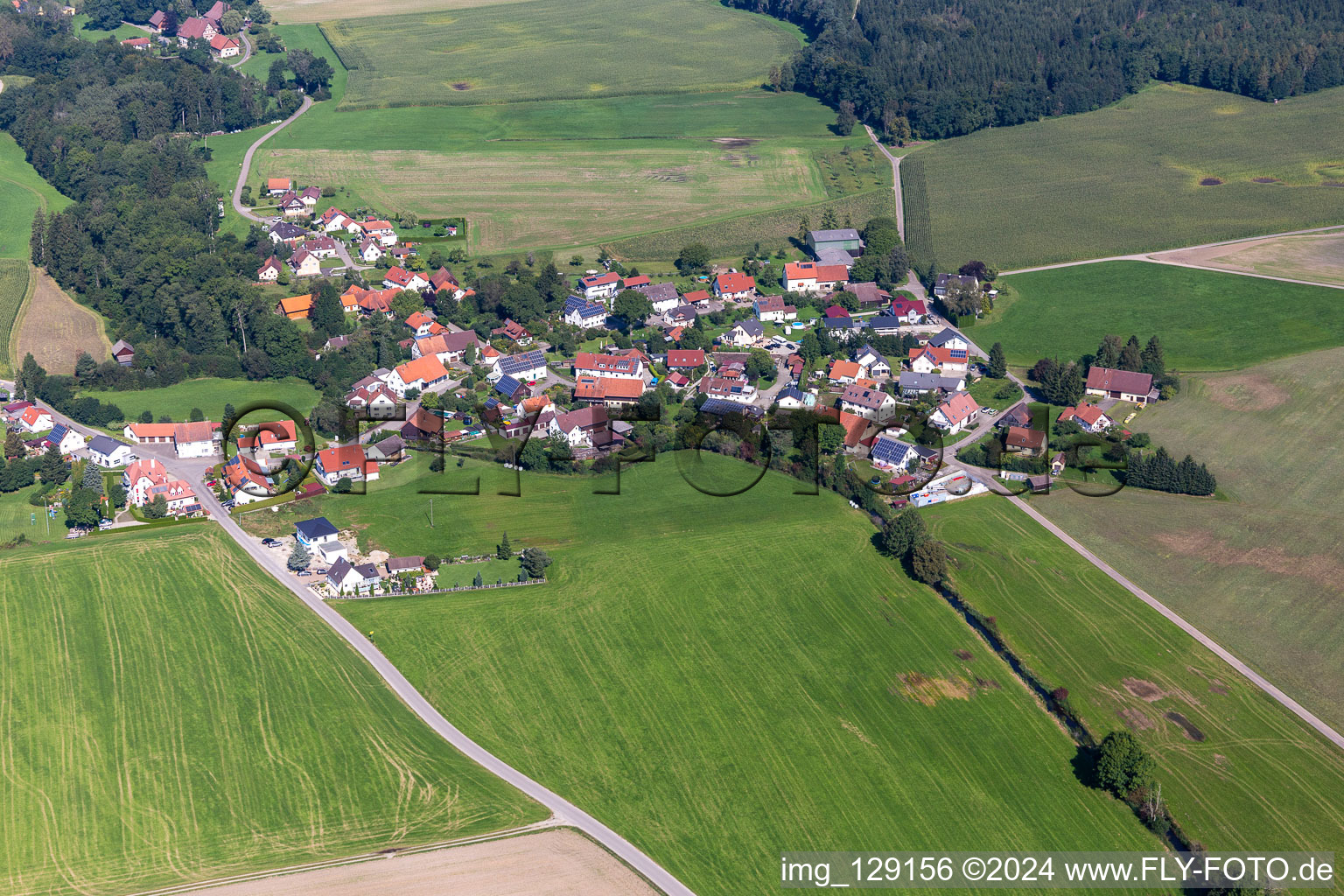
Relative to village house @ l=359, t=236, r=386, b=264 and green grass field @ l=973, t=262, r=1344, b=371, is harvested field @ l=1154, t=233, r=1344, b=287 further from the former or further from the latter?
village house @ l=359, t=236, r=386, b=264

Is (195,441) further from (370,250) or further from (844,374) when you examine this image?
(844,374)

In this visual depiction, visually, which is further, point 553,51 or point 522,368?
point 553,51

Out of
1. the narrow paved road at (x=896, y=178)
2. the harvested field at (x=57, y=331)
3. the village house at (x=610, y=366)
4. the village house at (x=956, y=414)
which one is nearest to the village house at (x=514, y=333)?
the village house at (x=610, y=366)

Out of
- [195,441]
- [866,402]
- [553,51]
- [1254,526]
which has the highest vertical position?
[553,51]

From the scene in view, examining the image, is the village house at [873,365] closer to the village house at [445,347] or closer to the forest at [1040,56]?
the village house at [445,347]

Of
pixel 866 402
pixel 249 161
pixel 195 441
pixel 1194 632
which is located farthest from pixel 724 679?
pixel 249 161

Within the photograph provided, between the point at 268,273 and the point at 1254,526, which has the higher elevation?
the point at 268,273

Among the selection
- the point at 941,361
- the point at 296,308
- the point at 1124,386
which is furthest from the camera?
the point at 296,308
